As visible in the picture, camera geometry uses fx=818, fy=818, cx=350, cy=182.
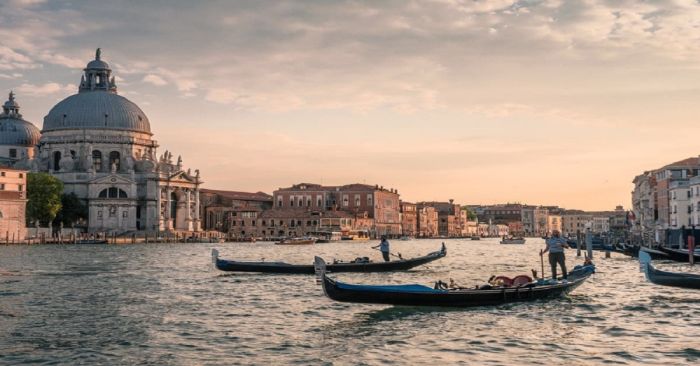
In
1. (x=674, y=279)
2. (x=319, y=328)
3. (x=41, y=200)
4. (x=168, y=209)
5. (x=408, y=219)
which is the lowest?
(x=319, y=328)

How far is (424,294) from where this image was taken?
18156 mm

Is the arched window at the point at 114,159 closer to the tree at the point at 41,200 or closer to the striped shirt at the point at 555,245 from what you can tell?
the tree at the point at 41,200

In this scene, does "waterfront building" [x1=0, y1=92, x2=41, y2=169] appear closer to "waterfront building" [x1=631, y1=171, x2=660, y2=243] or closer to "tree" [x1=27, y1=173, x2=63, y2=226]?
"tree" [x1=27, y1=173, x2=63, y2=226]

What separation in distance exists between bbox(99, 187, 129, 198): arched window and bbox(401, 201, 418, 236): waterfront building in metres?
55.6

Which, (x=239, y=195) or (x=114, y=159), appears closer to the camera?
(x=114, y=159)

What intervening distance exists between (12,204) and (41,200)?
343 inches

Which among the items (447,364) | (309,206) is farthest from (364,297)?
(309,206)

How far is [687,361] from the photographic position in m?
13.2

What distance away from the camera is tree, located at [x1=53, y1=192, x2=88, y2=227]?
9650 cm

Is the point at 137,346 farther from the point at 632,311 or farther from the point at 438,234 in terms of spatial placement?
the point at 438,234

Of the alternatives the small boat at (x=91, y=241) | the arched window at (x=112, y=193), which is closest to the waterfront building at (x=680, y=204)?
the small boat at (x=91, y=241)

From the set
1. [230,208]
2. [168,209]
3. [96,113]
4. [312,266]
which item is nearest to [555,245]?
[312,266]

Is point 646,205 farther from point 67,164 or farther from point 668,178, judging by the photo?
point 67,164

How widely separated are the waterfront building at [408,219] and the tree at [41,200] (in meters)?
69.4
